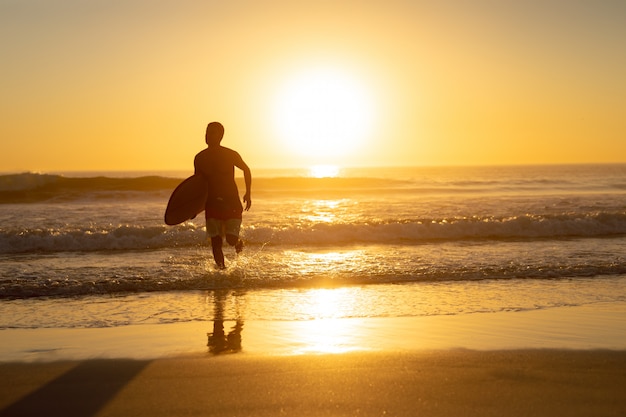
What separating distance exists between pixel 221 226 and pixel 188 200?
22.6 inches

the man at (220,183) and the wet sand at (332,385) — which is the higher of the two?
the man at (220,183)

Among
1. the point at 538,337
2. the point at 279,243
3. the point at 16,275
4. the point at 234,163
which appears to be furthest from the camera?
the point at 279,243

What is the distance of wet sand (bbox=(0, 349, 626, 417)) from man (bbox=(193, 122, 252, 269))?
12.7 ft

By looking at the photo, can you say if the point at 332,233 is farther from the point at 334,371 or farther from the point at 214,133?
the point at 334,371

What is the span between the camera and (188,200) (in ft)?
28.9

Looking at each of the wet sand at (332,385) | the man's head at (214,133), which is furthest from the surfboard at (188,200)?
the wet sand at (332,385)

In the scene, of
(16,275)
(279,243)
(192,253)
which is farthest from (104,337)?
(279,243)

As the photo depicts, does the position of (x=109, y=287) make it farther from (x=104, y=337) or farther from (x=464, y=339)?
(x=464, y=339)

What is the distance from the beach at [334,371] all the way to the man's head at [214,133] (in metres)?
2.98

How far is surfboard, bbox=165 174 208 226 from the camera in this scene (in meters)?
8.65

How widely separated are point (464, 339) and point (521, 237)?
10.6 m

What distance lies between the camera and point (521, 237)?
50.6ft

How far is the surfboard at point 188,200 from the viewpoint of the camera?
8.65 meters

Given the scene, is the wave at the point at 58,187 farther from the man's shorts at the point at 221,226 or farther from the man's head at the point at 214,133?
the man's head at the point at 214,133
